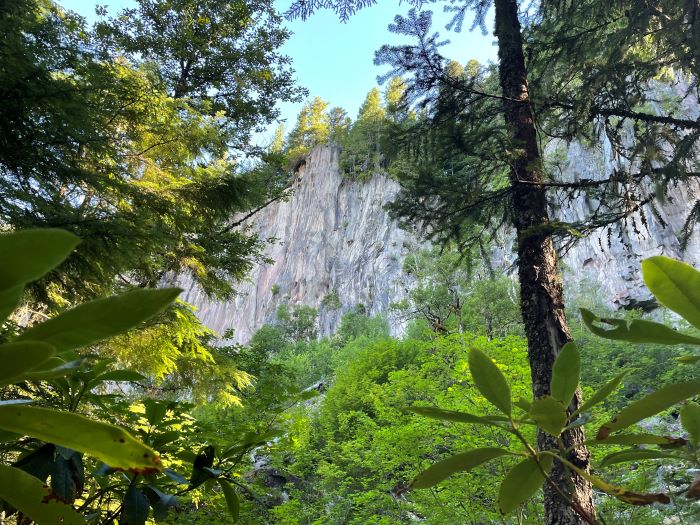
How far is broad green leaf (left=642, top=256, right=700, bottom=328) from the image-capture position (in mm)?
443

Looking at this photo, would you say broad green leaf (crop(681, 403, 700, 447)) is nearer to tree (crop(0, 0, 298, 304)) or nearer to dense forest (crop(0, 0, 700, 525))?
dense forest (crop(0, 0, 700, 525))

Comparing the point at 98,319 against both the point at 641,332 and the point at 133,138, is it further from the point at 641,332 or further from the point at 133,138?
the point at 133,138

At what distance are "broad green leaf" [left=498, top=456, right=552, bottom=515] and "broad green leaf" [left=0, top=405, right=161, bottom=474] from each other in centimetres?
40

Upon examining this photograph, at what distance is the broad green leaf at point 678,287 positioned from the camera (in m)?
0.44

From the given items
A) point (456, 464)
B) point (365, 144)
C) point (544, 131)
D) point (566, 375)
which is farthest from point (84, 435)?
point (365, 144)

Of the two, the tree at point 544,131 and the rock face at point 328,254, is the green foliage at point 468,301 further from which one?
the tree at point 544,131

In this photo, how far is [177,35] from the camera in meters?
6.55

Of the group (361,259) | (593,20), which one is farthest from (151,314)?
(361,259)

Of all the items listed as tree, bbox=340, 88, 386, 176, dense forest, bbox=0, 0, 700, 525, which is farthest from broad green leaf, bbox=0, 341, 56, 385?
tree, bbox=340, 88, 386, 176

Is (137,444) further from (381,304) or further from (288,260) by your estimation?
(288,260)

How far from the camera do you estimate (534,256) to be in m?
3.04

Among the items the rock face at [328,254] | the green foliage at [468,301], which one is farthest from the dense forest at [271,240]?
the rock face at [328,254]

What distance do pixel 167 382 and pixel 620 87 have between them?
561 centimetres

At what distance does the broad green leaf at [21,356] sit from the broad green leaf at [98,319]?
0.04 metres
